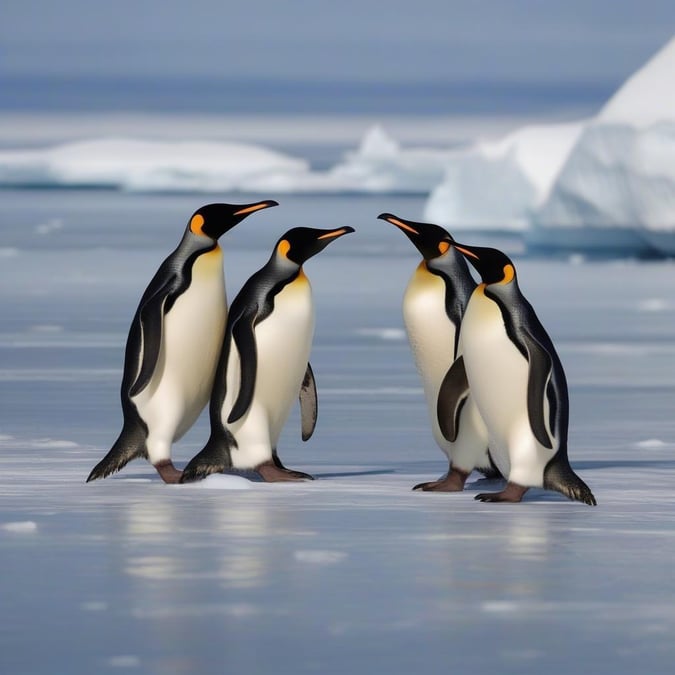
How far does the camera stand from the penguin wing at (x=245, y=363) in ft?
18.3

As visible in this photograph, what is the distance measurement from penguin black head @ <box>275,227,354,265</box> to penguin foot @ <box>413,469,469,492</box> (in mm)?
755

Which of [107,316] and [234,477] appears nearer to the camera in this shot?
[234,477]

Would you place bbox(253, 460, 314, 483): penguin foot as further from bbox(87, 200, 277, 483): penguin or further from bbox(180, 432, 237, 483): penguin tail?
bbox(87, 200, 277, 483): penguin

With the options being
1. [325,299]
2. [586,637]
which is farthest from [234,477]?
[325,299]

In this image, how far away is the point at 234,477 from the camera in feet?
18.4

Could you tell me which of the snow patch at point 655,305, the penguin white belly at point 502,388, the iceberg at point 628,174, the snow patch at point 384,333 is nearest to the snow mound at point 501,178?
the iceberg at point 628,174

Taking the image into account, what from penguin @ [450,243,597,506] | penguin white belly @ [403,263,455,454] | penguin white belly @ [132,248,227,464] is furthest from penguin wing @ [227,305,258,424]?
penguin @ [450,243,597,506]

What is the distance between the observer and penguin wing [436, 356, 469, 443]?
5.55 meters

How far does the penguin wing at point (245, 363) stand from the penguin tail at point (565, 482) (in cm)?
92

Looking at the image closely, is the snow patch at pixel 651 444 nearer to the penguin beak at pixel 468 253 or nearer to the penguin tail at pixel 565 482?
the penguin tail at pixel 565 482

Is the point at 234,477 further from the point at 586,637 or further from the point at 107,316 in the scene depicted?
the point at 107,316

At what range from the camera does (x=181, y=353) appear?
5660 millimetres

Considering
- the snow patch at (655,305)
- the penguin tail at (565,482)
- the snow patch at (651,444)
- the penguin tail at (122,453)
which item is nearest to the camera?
the penguin tail at (565,482)

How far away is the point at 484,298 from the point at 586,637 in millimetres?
2044
